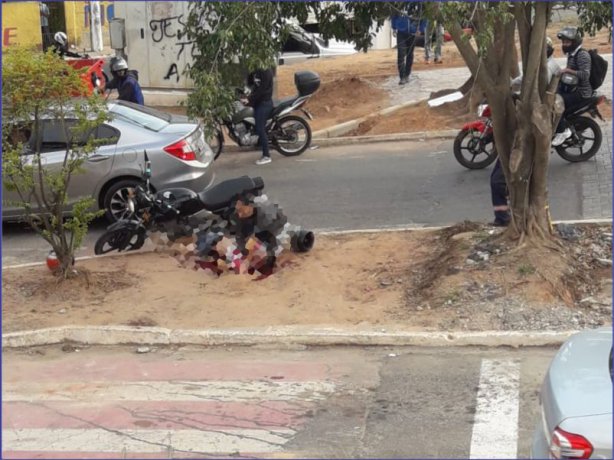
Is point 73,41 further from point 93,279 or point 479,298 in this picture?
point 479,298

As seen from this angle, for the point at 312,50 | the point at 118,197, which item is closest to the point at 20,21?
the point at 312,50

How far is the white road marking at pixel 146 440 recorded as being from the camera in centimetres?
629

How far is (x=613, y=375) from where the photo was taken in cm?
469

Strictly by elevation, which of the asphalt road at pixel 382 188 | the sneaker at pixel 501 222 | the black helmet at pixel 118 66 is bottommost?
the asphalt road at pixel 382 188

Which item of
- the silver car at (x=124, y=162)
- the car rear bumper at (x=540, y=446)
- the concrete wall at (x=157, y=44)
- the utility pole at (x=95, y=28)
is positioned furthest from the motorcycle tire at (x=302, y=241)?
the utility pole at (x=95, y=28)

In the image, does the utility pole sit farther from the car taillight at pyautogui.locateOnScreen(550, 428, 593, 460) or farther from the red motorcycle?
the car taillight at pyautogui.locateOnScreen(550, 428, 593, 460)

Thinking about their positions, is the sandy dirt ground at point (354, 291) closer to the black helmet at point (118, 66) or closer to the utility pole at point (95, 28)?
the black helmet at point (118, 66)

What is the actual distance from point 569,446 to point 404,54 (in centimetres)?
1691

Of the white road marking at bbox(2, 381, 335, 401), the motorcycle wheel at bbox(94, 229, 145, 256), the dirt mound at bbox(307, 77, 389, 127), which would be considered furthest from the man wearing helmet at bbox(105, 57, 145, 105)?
the white road marking at bbox(2, 381, 335, 401)

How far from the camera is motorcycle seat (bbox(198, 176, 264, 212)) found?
407 inches

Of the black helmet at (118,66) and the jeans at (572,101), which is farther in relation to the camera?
the black helmet at (118,66)

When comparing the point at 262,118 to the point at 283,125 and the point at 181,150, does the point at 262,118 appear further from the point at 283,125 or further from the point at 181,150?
the point at 181,150

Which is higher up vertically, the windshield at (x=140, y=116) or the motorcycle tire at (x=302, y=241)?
the windshield at (x=140, y=116)

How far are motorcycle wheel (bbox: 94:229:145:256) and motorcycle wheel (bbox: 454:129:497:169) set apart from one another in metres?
5.10
